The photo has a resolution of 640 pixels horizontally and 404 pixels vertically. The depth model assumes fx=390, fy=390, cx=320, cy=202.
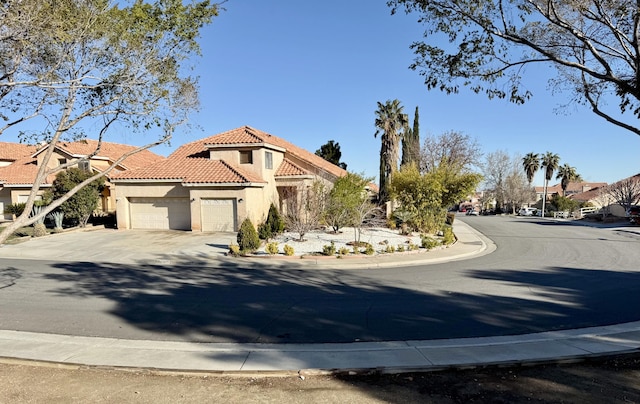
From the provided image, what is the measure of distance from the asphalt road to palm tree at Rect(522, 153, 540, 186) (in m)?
59.4

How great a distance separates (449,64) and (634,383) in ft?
20.3

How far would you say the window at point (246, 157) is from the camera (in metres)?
25.5

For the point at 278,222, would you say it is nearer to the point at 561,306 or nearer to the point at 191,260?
the point at 191,260

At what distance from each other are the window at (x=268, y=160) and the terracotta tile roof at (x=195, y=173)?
1.56 meters

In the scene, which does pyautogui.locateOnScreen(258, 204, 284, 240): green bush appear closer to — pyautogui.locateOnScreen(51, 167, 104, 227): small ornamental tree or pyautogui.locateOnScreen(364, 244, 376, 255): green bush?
pyautogui.locateOnScreen(364, 244, 376, 255): green bush

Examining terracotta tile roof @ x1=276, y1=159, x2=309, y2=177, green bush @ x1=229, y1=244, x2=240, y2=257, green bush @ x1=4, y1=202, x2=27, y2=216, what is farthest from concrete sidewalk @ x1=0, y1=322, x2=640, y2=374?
green bush @ x1=4, y1=202, x2=27, y2=216

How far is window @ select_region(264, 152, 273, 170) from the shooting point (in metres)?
25.6

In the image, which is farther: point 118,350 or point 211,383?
point 118,350

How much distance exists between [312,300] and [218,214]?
1541cm

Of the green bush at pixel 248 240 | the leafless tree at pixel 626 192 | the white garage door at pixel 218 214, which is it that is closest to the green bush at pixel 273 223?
the white garage door at pixel 218 214

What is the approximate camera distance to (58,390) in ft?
16.1

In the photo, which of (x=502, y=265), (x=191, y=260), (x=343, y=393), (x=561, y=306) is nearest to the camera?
(x=343, y=393)

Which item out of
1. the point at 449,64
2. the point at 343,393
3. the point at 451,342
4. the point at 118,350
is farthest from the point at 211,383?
the point at 449,64

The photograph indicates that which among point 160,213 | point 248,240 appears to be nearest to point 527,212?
point 160,213
